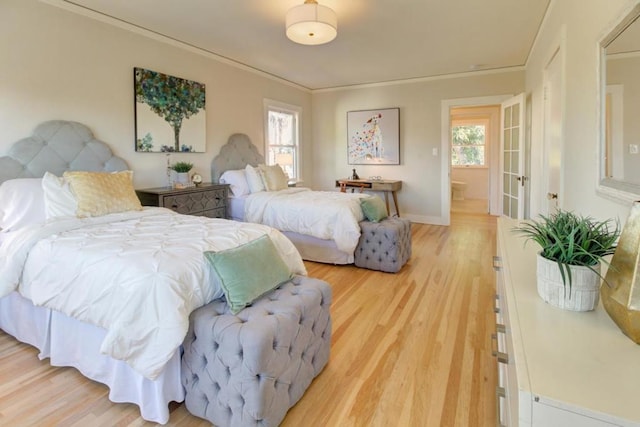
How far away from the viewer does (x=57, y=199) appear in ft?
8.73

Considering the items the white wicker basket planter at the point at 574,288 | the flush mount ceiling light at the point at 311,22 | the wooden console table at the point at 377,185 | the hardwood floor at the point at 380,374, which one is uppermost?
the flush mount ceiling light at the point at 311,22

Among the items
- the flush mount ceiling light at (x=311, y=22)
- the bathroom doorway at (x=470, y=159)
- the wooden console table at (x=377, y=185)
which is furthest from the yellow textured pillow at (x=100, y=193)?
the bathroom doorway at (x=470, y=159)

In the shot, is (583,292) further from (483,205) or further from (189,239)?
(483,205)

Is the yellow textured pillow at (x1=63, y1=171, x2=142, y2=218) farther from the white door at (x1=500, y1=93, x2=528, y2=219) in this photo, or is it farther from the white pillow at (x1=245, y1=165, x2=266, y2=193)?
the white door at (x1=500, y1=93, x2=528, y2=219)

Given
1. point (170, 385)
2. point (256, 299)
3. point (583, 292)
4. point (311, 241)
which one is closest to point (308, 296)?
point (256, 299)

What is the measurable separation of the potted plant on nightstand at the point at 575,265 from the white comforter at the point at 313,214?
270 cm

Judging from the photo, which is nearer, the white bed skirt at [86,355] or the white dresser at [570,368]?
the white dresser at [570,368]

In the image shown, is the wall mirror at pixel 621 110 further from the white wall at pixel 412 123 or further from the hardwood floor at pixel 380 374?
the white wall at pixel 412 123

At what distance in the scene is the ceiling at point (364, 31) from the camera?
10.8ft

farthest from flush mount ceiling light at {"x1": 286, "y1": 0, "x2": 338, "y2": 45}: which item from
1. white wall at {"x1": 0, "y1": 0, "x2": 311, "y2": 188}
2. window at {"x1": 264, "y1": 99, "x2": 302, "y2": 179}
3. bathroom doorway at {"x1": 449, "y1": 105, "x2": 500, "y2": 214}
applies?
bathroom doorway at {"x1": 449, "y1": 105, "x2": 500, "y2": 214}

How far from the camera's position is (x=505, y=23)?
3.76 m

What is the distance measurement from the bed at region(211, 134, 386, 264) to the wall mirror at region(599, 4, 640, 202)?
250cm

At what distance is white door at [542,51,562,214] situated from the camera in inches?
117

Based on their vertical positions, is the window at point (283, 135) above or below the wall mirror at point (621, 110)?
above
